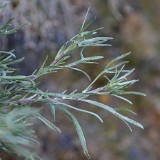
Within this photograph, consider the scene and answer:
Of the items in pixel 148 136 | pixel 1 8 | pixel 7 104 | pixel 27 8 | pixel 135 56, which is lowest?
pixel 148 136

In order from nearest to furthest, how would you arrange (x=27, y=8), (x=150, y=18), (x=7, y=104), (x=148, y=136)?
(x=7, y=104) < (x=27, y=8) < (x=148, y=136) < (x=150, y=18)

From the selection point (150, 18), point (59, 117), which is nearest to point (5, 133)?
point (59, 117)

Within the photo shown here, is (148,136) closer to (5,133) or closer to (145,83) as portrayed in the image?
(145,83)

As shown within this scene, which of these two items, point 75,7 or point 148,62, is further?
point 148,62

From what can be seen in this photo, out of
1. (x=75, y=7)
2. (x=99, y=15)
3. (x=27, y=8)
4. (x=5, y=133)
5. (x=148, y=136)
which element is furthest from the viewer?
(x=148, y=136)

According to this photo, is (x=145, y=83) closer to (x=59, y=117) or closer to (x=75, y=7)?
(x=59, y=117)

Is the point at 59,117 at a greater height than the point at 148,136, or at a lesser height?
greater
